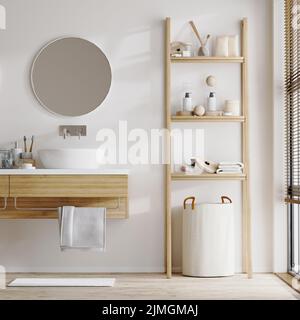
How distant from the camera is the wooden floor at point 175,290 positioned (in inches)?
158

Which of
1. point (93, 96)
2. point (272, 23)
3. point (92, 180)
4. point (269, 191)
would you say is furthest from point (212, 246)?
point (272, 23)

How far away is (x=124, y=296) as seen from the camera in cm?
402

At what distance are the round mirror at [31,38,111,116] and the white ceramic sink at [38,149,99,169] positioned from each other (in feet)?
1.57

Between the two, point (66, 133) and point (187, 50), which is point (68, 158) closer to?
point (66, 133)

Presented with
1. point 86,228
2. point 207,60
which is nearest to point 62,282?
point 86,228

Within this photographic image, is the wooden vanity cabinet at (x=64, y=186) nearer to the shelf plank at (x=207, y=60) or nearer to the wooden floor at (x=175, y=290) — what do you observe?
the wooden floor at (x=175, y=290)

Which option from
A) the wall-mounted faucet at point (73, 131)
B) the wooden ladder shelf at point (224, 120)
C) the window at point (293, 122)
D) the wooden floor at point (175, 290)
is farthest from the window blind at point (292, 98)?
the wall-mounted faucet at point (73, 131)

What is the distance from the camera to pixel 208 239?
4.72m

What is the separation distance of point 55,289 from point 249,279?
1.48 metres

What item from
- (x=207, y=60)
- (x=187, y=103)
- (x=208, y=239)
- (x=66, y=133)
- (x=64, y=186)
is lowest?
(x=208, y=239)

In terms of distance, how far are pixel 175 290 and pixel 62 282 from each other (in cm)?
86

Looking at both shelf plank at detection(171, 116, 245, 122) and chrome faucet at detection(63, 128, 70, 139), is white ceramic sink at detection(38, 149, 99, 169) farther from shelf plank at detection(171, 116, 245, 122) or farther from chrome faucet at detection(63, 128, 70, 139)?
shelf plank at detection(171, 116, 245, 122)

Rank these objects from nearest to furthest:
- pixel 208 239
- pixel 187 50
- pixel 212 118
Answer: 1. pixel 208 239
2. pixel 212 118
3. pixel 187 50
